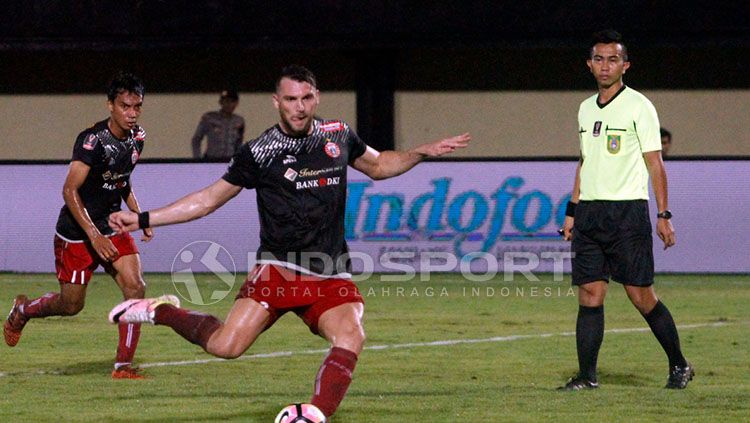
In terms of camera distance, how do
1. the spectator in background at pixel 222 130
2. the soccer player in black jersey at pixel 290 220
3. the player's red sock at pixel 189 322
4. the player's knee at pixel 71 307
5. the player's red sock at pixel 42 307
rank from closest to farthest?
the soccer player in black jersey at pixel 290 220 → the player's red sock at pixel 189 322 → the player's knee at pixel 71 307 → the player's red sock at pixel 42 307 → the spectator in background at pixel 222 130

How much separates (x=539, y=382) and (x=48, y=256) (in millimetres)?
10464

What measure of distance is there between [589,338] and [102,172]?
3937 millimetres

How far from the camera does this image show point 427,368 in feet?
35.1

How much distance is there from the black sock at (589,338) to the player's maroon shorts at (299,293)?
2014mm

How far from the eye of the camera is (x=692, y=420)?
8.16 m

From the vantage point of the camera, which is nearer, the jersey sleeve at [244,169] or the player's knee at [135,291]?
the jersey sleeve at [244,169]

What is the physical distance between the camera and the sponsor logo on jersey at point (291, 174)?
26.1 feet

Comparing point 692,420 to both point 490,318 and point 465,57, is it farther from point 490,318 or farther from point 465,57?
point 465,57

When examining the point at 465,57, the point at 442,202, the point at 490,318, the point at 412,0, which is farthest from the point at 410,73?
the point at 490,318

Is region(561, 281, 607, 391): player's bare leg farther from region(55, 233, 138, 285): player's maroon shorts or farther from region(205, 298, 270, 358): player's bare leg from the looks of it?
region(55, 233, 138, 285): player's maroon shorts

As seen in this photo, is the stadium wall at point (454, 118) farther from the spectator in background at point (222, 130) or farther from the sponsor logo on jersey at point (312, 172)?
the sponsor logo on jersey at point (312, 172)

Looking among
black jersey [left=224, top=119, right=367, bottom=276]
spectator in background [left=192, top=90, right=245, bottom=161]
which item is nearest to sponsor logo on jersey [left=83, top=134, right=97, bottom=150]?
black jersey [left=224, top=119, right=367, bottom=276]

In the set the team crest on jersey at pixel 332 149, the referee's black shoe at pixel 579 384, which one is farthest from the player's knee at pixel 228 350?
the referee's black shoe at pixel 579 384

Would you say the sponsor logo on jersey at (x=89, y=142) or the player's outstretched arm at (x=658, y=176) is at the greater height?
the sponsor logo on jersey at (x=89, y=142)
